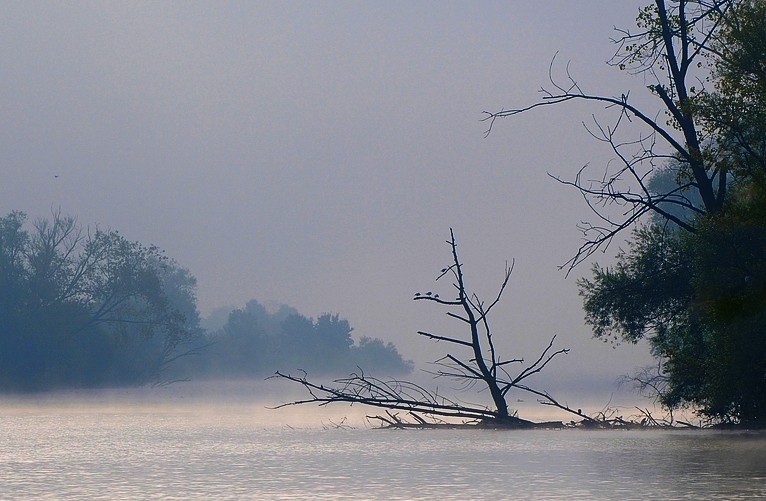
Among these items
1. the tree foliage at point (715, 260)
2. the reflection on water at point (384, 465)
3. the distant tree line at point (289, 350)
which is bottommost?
the reflection on water at point (384, 465)

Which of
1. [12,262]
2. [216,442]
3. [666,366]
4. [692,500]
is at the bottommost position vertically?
[692,500]

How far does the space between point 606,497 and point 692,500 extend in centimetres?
70

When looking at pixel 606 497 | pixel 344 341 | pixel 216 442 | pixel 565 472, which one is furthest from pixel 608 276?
pixel 344 341

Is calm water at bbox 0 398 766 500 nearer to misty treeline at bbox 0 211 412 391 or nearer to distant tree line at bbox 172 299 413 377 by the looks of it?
misty treeline at bbox 0 211 412 391

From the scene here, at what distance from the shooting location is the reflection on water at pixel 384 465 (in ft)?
29.7

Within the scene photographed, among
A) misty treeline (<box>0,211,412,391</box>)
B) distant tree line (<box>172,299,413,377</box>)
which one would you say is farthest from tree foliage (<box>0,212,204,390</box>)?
distant tree line (<box>172,299,413,377</box>)

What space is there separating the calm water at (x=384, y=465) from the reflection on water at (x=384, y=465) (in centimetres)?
1

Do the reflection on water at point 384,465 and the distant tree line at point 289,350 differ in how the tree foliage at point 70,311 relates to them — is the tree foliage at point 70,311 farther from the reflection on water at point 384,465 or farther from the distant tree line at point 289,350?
the reflection on water at point 384,465

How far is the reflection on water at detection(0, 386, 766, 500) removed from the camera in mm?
9039

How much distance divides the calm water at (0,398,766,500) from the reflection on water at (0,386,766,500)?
0.01 metres

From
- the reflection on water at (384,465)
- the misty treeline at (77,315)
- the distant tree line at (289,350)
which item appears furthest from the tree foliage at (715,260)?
the distant tree line at (289,350)

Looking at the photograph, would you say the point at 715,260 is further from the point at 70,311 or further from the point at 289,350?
the point at 289,350

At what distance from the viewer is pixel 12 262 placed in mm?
66188

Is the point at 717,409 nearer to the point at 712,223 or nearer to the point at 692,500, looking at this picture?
the point at 712,223
